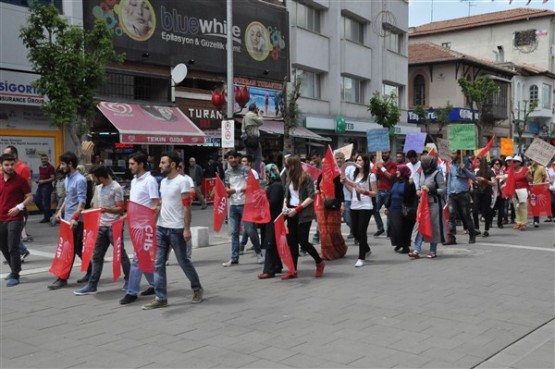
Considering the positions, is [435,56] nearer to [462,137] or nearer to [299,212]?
[462,137]

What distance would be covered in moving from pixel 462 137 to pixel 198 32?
12.5m

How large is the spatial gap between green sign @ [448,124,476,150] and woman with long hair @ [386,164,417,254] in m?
3.82

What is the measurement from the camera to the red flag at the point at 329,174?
9531 millimetres

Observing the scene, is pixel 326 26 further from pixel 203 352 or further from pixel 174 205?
pixel 203 352

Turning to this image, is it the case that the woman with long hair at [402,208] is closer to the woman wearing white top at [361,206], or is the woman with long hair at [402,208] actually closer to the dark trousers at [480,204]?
the woman wearing white top at [361,206]

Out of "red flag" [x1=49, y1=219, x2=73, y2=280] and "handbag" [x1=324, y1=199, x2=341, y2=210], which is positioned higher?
"handbag" [x1=324, y1=199, x2=341, y2=210]

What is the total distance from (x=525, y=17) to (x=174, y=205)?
58.2 m

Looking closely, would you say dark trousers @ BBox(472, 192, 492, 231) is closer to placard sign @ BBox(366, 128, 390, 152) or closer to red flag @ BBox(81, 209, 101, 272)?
placard sign @ BBox(366, 128, 390, 152)

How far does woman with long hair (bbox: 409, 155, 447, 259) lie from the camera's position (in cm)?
1008

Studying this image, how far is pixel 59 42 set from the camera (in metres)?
14.8

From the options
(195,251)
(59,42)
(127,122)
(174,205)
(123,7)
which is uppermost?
(123,7)

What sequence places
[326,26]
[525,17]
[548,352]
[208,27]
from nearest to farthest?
[548,352]
[208,27]
[326,26]
[525,17]

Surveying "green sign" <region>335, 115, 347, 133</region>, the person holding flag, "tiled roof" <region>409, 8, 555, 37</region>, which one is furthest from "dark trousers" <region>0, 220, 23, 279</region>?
"tiled roof" <region>409, 8, 555, 37</region>

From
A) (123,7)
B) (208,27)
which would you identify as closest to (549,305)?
(123,7)
